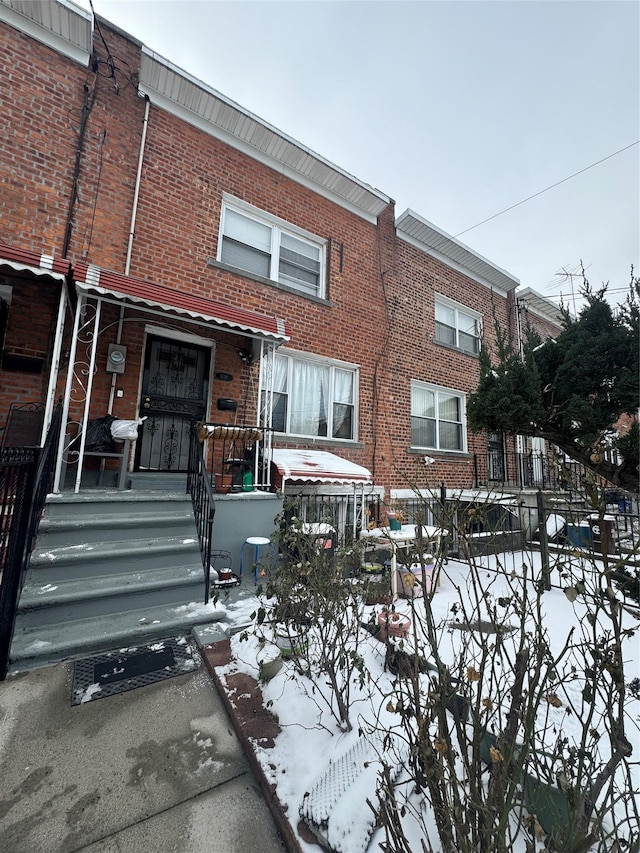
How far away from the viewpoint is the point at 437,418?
396 inches

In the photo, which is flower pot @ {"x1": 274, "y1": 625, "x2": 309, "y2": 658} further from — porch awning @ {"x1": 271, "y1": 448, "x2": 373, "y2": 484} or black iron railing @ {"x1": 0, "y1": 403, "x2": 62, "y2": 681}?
porch awning @ {"x1": 271, "y1": 448, "x2": 373, "y2": 484}

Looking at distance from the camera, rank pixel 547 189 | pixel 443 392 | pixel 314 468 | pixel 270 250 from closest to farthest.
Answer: pixel 314 468
pixel 270 250
pixel 547 189
pixel 443 392

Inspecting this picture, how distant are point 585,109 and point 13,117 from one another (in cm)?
1168

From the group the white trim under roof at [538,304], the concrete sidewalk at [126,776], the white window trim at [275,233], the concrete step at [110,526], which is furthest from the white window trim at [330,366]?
the white trim under roof at [538,304]

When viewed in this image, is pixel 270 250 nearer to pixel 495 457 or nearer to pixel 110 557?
pixel 110 557

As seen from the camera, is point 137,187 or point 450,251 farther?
point 450,251

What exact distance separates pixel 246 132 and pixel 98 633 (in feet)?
29.2

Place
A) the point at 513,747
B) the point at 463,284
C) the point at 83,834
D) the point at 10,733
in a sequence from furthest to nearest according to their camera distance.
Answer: the point at 463,284, the point at 10,733, the point at 83,834, the point at 513,747

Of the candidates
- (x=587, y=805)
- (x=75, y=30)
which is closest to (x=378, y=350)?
(x=75, y=30)

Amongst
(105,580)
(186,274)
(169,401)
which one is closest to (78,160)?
(186,274)

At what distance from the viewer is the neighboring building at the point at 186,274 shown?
210 inches

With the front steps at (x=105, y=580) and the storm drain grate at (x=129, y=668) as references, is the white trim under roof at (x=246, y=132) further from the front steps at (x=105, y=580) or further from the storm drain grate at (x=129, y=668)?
the storm drain grate at (x=129, y=668)

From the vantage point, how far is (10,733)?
2.26 metres

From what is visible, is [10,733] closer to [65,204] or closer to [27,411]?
[27,411]
